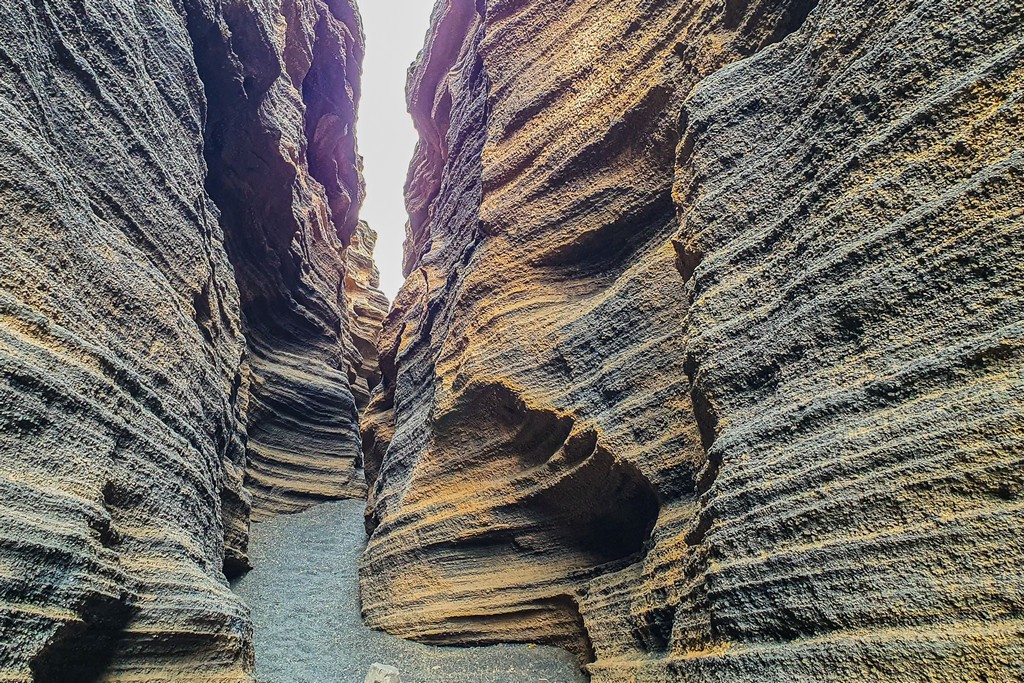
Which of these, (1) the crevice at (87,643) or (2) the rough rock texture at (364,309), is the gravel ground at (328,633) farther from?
(2) the rough rock texture at (364,309)

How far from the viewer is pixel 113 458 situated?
17.2 feet

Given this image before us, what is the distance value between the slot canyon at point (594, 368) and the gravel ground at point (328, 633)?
0.22 feet

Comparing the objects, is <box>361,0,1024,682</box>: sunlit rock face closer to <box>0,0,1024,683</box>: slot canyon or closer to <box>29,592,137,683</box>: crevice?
<box>0,0,1024,683</box>: slot canyon

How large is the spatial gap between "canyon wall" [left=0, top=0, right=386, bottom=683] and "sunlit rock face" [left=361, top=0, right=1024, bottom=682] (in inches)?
128

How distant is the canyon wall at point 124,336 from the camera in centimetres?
419

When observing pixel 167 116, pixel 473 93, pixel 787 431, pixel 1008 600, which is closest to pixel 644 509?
pixel 787 431

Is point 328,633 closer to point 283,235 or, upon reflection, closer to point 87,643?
point 87,643

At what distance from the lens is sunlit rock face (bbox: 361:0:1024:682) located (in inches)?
125


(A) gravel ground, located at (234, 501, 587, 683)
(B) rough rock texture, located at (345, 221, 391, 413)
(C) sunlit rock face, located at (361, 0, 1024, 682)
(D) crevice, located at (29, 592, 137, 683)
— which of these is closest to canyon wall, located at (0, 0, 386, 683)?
(D) crevice, located at (29, 592, 137, 683)

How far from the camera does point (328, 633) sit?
893 cm

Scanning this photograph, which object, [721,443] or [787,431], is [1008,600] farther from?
[721,443]

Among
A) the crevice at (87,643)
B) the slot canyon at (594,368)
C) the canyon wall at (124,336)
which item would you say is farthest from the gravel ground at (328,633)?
the crevice at (87,643)

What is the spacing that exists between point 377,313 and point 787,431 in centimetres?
2309

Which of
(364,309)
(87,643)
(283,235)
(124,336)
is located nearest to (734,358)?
(87,643)
